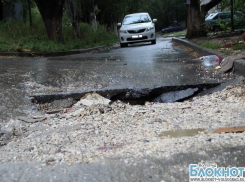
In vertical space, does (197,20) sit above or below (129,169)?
above

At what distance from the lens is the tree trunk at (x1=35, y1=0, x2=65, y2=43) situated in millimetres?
13953

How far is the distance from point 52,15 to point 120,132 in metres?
11.9

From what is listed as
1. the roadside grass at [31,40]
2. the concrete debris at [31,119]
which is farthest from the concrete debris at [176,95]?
the roadside grass at [31,40]

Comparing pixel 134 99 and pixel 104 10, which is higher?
pixel 104 10

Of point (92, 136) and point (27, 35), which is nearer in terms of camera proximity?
point (92, 136)

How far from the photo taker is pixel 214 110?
12.1 ft

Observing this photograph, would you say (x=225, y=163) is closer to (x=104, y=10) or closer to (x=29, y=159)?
(x=29, y=159)

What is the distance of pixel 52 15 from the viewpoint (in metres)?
14.1

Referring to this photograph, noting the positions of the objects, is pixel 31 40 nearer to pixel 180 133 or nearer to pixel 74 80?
pixel 74 80

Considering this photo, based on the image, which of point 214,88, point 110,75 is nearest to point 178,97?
point 214,88

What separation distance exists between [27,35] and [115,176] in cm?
1347

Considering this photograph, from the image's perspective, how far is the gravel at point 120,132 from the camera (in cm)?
255

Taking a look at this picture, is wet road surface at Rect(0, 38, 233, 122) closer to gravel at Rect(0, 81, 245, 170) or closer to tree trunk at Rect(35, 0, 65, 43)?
gravel at Rect(0, 81, 245, 170)

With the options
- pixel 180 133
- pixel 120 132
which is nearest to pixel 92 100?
pixel 120 132
